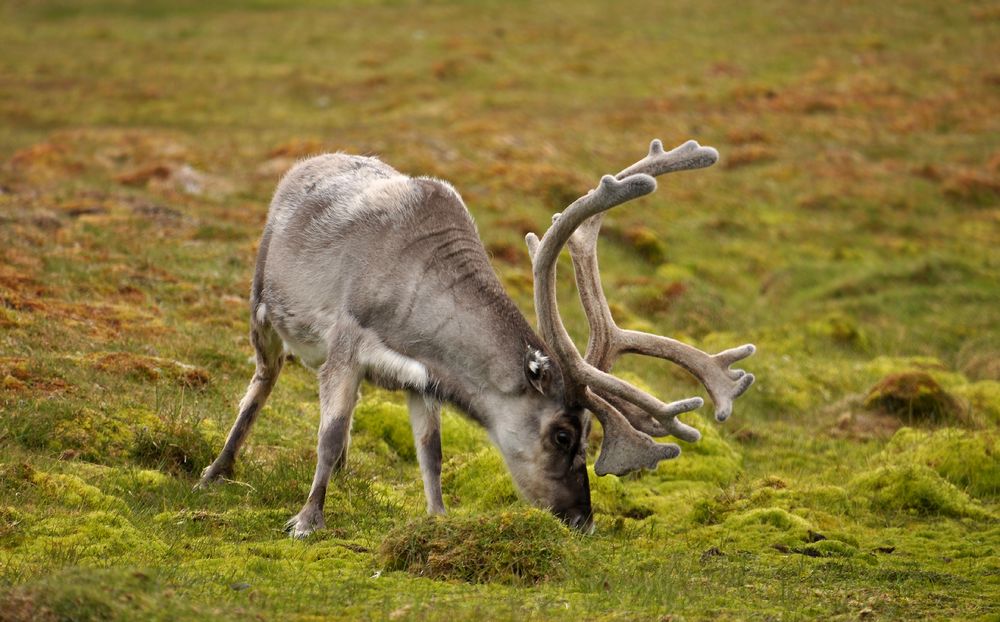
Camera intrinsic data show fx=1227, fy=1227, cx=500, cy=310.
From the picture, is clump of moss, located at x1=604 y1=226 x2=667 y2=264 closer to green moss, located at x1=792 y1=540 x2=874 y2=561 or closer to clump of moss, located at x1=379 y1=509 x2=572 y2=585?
green moss, located at x1=792 y1=540 x2=874 y2=561

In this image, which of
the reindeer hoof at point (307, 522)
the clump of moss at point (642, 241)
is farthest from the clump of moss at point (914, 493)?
the clump of moss at point (642, 241)

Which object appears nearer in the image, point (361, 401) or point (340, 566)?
point (340, 566)

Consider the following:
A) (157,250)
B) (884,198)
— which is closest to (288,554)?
(157,250)

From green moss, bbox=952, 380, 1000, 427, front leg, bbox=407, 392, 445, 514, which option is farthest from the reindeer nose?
green moss, bbox=952, 380, 1000, 427

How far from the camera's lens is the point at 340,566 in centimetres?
913

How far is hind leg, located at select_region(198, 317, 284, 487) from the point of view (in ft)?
38.1

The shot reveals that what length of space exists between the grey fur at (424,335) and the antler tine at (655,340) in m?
0.80

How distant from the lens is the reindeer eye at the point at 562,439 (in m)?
10.2

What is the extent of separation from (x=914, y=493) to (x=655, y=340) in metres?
3.79

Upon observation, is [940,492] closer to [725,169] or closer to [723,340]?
[723,340]

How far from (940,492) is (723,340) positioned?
8.17 meters

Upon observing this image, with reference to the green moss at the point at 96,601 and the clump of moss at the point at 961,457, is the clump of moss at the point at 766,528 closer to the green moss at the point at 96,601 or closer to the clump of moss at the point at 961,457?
the clump of moss at the point at 961,457

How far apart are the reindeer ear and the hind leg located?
10.0 feet

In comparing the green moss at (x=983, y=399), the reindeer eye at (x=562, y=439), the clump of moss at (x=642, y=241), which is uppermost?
the reindeer eye at (x=562, y=439)
